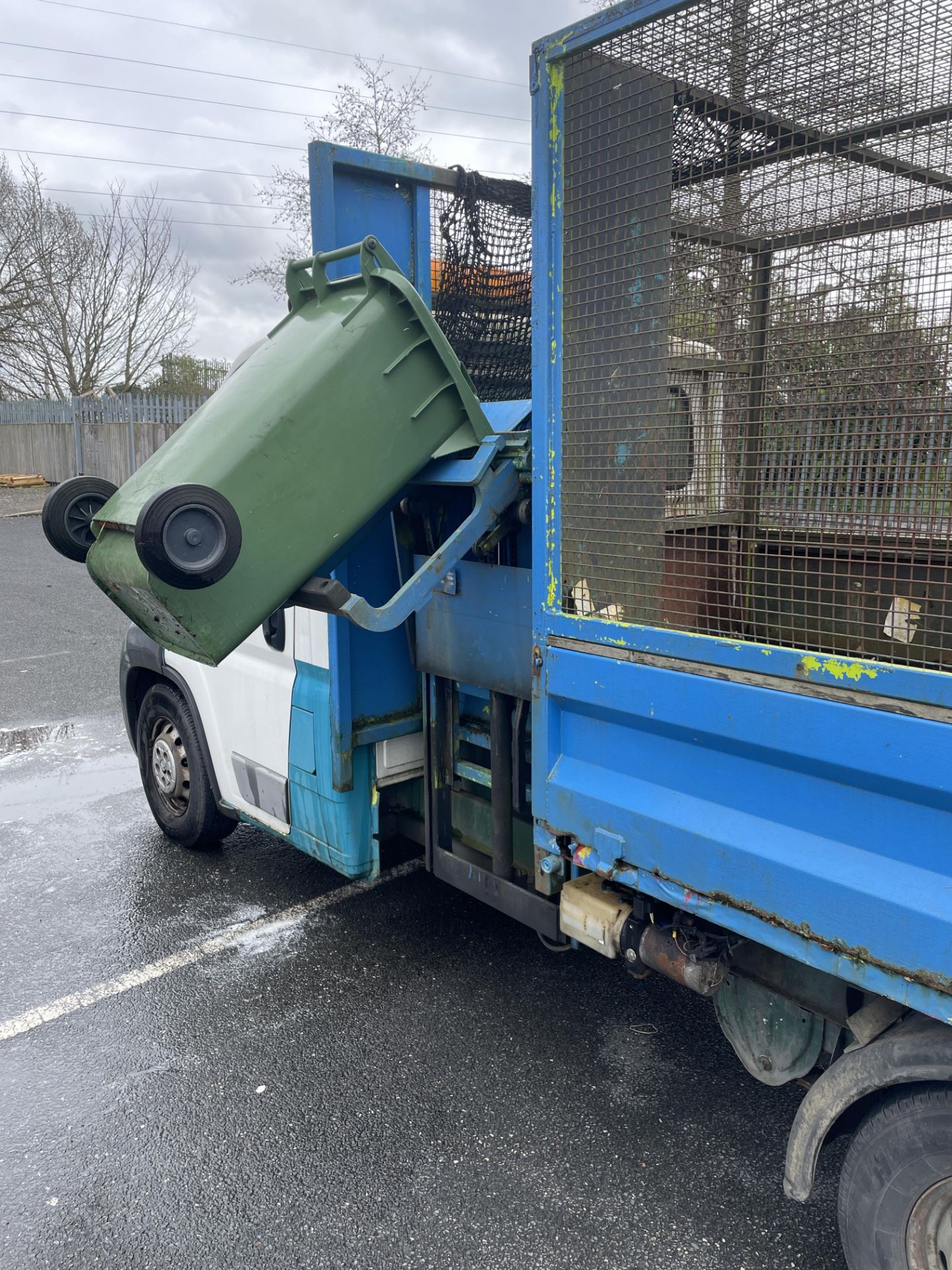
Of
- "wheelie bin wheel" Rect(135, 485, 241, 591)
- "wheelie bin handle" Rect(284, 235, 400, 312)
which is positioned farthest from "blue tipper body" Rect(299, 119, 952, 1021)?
"wheelie bin wheel" Rect(135, 485, 241, 591)

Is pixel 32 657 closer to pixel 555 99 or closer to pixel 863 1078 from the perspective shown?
pixel 555 99

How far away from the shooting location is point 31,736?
639cm

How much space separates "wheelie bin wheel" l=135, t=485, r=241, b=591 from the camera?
220cm

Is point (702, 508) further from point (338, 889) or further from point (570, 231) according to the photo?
point (338, 889)

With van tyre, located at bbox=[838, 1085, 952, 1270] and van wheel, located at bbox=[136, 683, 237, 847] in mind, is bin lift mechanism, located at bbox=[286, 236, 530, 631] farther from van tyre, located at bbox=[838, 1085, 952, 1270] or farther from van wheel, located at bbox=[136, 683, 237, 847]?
van wheel, located at bbox=[136, 683, 237, 847]

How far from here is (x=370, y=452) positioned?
104 inches

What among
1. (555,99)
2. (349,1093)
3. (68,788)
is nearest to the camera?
(555,99)

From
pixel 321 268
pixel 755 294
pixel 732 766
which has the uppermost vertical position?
pixel 321 268

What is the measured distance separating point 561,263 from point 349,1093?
2.44 meters

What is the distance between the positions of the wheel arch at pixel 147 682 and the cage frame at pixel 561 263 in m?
2.21

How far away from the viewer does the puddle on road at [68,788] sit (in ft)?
16.9

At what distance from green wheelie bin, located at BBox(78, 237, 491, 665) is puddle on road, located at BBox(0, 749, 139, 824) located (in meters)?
2.91

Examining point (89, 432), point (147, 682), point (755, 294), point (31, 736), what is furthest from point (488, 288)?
point (89, 432)

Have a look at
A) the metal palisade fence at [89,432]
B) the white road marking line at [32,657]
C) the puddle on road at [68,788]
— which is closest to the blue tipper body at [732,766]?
the puddle on road at [68,788]
